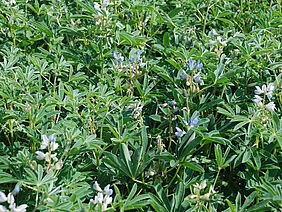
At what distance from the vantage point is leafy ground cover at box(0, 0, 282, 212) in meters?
1.73

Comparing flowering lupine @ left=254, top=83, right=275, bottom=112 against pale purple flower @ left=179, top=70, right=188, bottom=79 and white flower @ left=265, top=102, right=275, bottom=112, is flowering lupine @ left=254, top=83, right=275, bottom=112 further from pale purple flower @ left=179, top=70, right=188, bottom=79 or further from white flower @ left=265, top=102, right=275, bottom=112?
pale purple flower @ left=179, top=70, right=188, bottom=79

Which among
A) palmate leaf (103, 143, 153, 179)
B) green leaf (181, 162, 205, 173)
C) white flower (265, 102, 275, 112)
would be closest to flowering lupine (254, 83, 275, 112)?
white flower (265, 102, 275, 112)

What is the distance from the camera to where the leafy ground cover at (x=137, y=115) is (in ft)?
5.69

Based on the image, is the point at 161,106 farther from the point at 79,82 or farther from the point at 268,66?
the point at 268,66

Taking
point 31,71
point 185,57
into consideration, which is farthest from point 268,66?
point 31,71

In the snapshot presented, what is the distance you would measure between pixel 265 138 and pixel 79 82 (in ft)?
3.64

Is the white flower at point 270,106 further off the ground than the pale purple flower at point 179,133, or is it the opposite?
the white flower at point 270,106

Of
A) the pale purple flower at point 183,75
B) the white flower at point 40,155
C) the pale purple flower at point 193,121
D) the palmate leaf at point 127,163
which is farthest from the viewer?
the pale purple flower at point 183,75

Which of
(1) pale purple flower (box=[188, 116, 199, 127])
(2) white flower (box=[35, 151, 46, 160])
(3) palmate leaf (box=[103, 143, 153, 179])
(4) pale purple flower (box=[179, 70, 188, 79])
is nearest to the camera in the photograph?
(2) white flower (box=[35, 151, 46, 160])

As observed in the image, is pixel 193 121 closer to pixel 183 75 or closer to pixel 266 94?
pixel 183 75

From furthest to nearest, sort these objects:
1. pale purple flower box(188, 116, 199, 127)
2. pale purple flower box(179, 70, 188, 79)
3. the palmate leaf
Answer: pale purple flower box(179, 70, 188, 79)
pale purple flower box(188, 116, 199, 127)
the palmate leaf

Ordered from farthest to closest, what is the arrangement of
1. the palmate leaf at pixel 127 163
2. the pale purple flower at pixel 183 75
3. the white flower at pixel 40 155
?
the pale purple flower at pixel 183 75
the palmate leaf at pixel 127 163
the white flower at pixel 40 155

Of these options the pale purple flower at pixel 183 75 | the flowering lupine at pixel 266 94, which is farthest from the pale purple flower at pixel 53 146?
the flowering lupine at pixel 266 94

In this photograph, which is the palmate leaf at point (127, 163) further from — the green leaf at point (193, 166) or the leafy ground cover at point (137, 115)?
the green leaf at point (193, 166)
